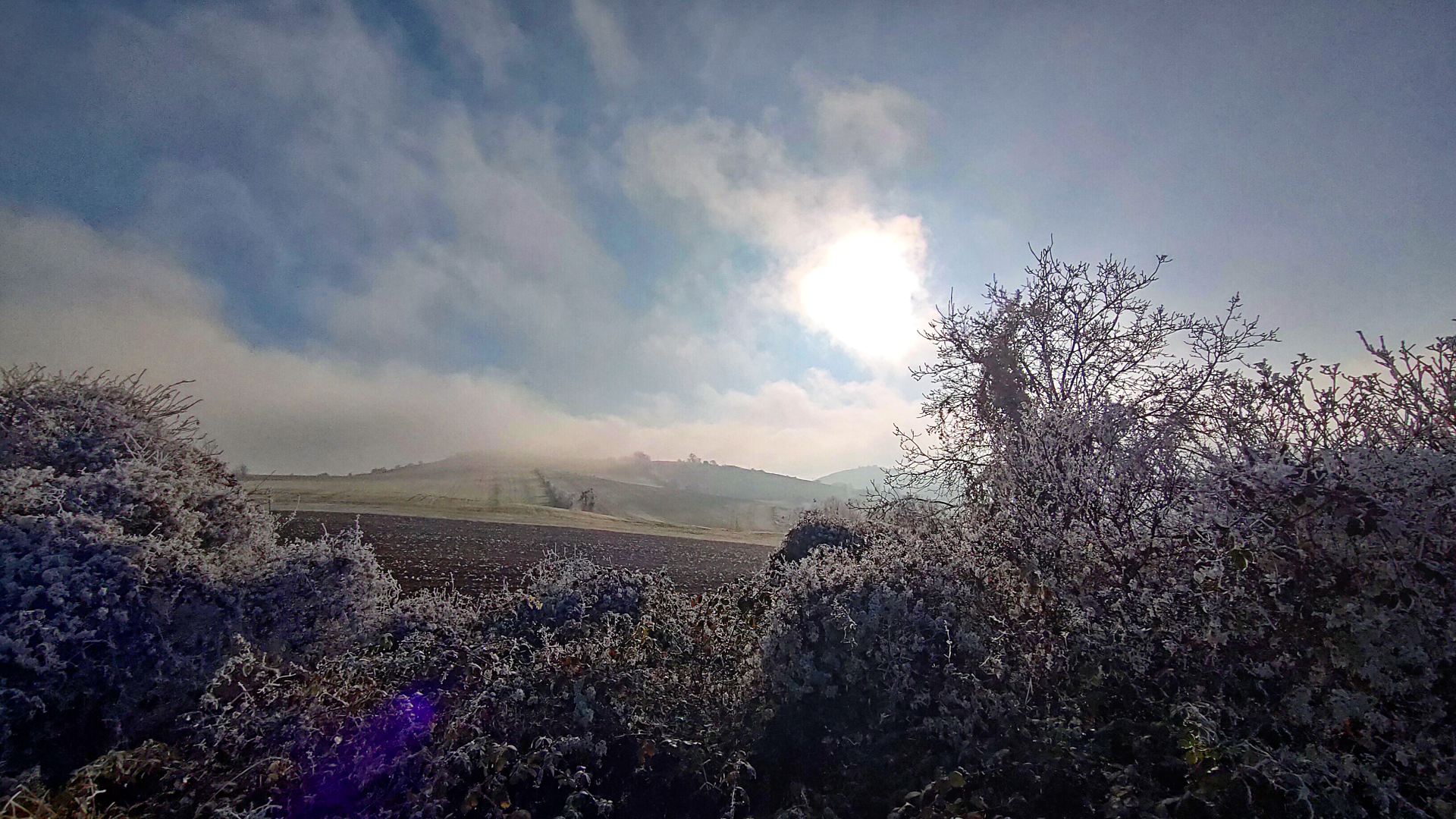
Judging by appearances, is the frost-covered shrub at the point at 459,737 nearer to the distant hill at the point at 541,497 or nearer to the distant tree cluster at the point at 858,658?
the distant tree cluster at the point at 858,658

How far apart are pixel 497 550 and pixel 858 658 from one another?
64.3 feet

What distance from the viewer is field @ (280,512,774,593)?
1513 cm

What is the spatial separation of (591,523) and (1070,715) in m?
43.8

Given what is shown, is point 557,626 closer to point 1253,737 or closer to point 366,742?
point 366,742

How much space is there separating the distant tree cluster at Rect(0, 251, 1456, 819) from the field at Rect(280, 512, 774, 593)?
2889 millimetres

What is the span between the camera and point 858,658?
495 cm

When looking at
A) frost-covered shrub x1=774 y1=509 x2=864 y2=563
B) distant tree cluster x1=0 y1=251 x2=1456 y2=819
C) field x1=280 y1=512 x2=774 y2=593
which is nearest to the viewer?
distant tree cluster x1=0 y1=251 x2=1456 y2=819

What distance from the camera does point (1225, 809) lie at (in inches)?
120

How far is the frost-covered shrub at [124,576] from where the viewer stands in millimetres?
4133

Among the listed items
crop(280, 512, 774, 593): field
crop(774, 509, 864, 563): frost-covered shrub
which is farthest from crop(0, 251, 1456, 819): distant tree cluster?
crop(774, 509, 864, 563): frost-covered shrub

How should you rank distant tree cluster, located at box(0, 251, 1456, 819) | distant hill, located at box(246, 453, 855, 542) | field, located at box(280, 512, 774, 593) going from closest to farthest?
1. distant tree cluster, located at box(0, 251, 1456, 819)
2. field, located at box(280, 512, 774, 593)
3. distant hill, located at box(246, 453, 855, 542)

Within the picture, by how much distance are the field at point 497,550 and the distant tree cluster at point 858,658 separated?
9.48ft

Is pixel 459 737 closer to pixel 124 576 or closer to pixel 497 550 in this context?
pixel 124 576

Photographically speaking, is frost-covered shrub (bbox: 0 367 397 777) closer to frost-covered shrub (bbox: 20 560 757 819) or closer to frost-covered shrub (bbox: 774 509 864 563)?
frost-covered shrub (bbox: 20 560 757 819)
